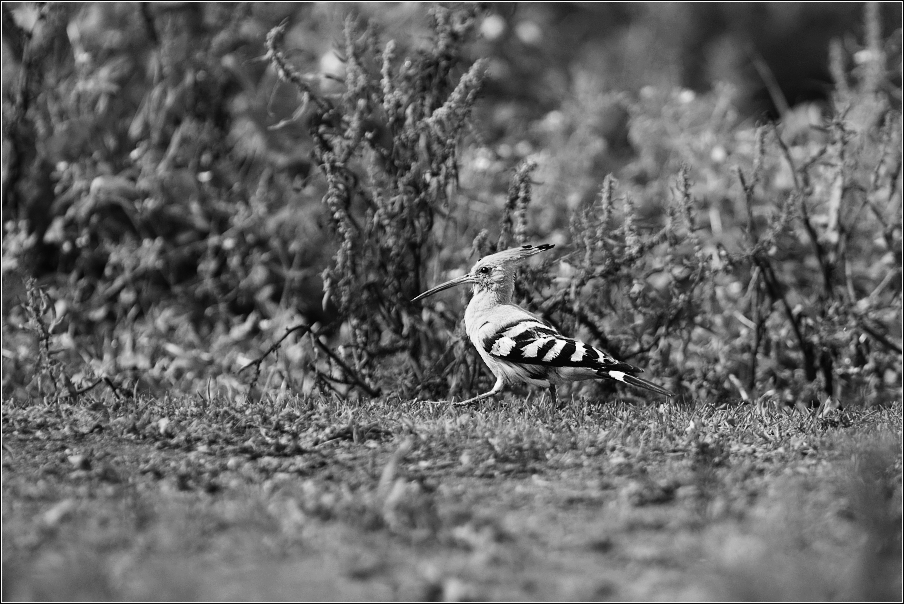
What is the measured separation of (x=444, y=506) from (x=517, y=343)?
1.81 meters

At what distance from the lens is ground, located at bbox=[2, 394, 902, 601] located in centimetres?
321

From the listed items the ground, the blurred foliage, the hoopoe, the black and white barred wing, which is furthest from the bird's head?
the ground

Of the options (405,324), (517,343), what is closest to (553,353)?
(517,343)

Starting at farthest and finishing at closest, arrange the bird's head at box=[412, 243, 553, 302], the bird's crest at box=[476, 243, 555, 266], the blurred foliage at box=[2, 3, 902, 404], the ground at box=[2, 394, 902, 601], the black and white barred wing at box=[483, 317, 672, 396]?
1. the blurred foliage at box=[2, 3, 902, 404]
2. the bird's head at box=[412, 243, 553, 302]
3. the bird's crest at box=[476, 243, 555, 266]
4. the black and white barred wing at box=[483, 317, 672, 396]
5. the ground at box=[2, 394, 902, 601]

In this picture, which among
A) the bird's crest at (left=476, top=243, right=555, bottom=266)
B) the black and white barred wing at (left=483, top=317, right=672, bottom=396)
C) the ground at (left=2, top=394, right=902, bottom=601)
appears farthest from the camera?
the bird's crest at (left=476, top=243, right=555, bottom=266)

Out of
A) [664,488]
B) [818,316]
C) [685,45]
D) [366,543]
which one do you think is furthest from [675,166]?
[685,45]

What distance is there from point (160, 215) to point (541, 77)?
21.5ft

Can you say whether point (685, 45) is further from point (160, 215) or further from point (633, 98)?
point (160, 215)

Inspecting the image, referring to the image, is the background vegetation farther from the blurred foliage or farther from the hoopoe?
the hoopoe

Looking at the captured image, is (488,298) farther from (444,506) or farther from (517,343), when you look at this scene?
(444,506)

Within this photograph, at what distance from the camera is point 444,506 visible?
3732 mm

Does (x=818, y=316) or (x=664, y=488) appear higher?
(x=818, y=316)

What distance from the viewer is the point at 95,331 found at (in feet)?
27.7

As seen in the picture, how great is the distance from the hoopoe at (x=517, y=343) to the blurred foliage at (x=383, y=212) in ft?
1.04
